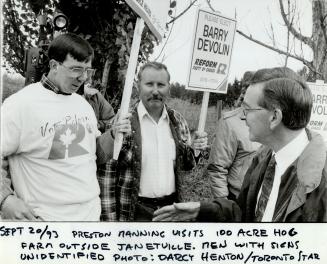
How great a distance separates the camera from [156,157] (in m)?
3.30

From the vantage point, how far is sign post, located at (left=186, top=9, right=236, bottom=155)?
10.9 feet

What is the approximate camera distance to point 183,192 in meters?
3.34

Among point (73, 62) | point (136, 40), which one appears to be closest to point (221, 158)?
point (136, 40)

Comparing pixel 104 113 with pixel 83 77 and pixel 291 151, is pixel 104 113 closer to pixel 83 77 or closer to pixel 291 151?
pixel 83 77

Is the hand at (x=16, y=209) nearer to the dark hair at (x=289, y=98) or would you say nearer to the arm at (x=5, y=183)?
the arm at (x=5, y=183)

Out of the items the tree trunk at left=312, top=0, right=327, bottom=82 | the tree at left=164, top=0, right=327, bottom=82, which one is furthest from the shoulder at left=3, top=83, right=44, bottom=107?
the tree trunk at left=312, top=0, right=327, bottom=82

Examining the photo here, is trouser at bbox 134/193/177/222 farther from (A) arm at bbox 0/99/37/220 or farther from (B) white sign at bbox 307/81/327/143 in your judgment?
(B) white sign at bbox 307/81/327/143

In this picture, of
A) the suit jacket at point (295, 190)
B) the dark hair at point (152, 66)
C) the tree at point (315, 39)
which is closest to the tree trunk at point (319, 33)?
the tree at point (315, 39)

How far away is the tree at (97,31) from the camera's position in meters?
3.19

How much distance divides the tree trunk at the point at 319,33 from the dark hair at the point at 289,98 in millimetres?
883

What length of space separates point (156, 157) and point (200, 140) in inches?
12.9

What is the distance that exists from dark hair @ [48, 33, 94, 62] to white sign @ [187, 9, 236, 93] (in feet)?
2.41

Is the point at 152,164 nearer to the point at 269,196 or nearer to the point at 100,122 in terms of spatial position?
the point at 100,122

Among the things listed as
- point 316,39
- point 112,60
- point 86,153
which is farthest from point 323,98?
point 86,153
